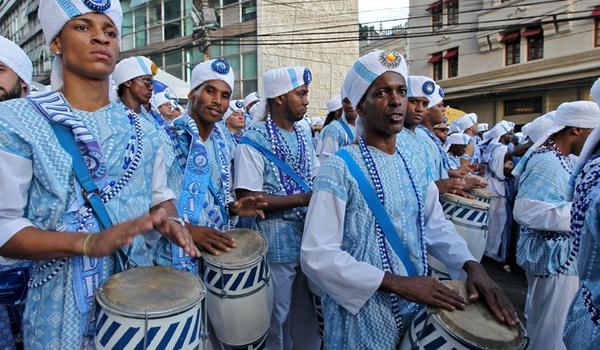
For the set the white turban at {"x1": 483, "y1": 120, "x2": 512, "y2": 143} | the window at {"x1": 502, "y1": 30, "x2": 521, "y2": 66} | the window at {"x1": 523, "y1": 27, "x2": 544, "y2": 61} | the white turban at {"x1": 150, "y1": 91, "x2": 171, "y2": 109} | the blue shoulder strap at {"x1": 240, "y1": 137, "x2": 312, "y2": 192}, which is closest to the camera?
the blue shoulder strap at {"x1": 240, "y1": 137, "x2": 312, "y2": 192}

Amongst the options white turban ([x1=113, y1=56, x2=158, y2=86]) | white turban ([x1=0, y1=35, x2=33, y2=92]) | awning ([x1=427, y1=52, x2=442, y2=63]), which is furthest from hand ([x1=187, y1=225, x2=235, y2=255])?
awning ([x1=427, y1=52, x2=442, y2=63])

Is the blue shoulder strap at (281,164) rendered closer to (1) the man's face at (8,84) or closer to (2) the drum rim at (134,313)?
(1) the man's face at (8,84)

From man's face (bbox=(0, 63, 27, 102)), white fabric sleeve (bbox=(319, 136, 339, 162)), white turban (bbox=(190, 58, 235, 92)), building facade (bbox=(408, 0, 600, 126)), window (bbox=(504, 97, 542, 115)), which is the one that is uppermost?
building facade (bbox=(408, 0, 600, 126))

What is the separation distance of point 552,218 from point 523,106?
21324 mm

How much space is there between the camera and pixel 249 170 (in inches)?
131

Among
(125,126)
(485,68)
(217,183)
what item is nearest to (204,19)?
(485,68)

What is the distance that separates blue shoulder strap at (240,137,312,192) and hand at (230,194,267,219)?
1.20 ft

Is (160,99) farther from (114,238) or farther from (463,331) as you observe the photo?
(463,331)

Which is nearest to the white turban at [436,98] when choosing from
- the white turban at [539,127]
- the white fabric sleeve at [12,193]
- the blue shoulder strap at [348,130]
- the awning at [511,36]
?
the blue shoulder strap at [348,130]

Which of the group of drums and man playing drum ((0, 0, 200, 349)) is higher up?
man playing drum ((0, 0, 200, 349))

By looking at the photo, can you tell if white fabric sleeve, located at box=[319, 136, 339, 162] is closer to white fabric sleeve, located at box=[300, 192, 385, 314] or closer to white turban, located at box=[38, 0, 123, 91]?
white fabric sleeve, located at box=[300, 192, 385, 314]

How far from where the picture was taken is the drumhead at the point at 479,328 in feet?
5.35

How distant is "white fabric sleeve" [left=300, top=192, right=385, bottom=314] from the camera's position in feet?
6.26

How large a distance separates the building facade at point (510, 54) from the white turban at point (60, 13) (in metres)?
16.8
